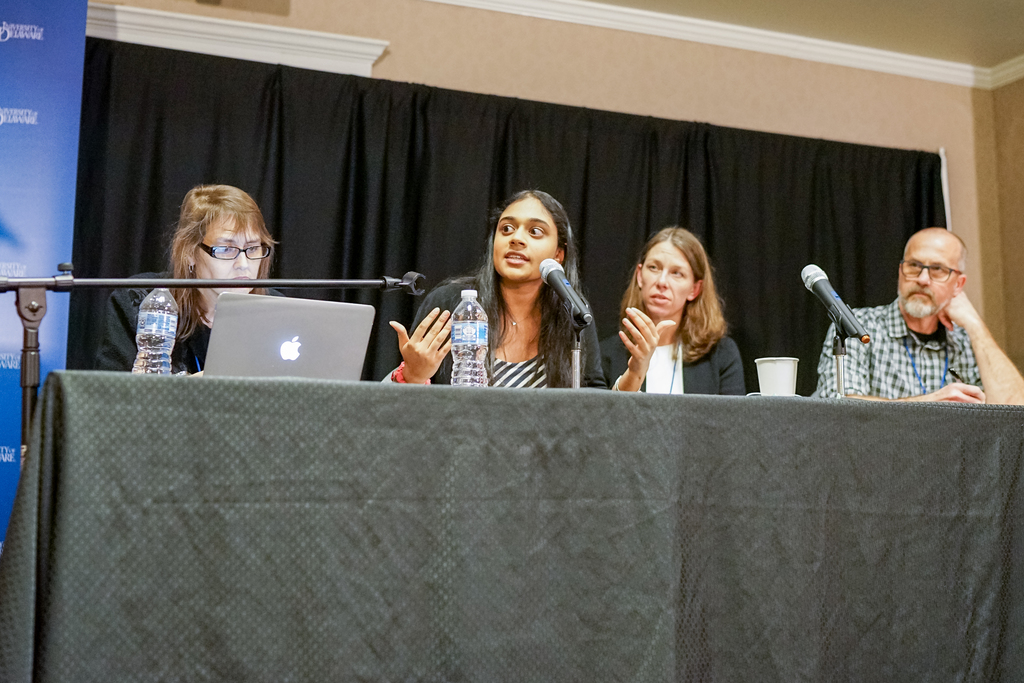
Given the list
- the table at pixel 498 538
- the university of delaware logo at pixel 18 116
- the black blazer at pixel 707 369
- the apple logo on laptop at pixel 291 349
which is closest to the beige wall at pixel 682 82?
the university of delaware logo at pixel 18 116

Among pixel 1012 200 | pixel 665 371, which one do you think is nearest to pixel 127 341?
pixel 665 371

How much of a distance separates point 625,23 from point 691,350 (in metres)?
1.96

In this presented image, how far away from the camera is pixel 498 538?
1121mm

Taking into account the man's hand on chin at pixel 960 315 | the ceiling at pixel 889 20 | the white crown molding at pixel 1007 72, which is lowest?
the man's hand on chin at pixel 960 315

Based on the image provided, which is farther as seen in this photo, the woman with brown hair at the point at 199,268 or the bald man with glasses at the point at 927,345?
the bald man with glasses at the point at 927,345

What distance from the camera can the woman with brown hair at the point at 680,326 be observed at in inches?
109

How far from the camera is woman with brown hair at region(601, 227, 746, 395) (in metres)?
2.77

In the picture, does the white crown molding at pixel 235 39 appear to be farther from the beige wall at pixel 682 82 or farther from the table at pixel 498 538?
the table at pixel 498 538

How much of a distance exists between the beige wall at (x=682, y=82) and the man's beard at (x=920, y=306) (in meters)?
1.59

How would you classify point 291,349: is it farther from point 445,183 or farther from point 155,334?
point 445,183

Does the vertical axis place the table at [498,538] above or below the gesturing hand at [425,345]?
below

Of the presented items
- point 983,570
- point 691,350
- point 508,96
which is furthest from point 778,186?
point 983,570

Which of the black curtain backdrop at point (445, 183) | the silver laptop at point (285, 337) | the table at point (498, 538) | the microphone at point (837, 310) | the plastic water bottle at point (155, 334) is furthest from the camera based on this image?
the black curtain backdrop at point (445, 183)

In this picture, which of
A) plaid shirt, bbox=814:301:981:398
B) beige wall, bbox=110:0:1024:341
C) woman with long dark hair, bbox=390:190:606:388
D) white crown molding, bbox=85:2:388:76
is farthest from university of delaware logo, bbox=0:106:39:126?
plaid shirt, bbox=814:301:981:398
